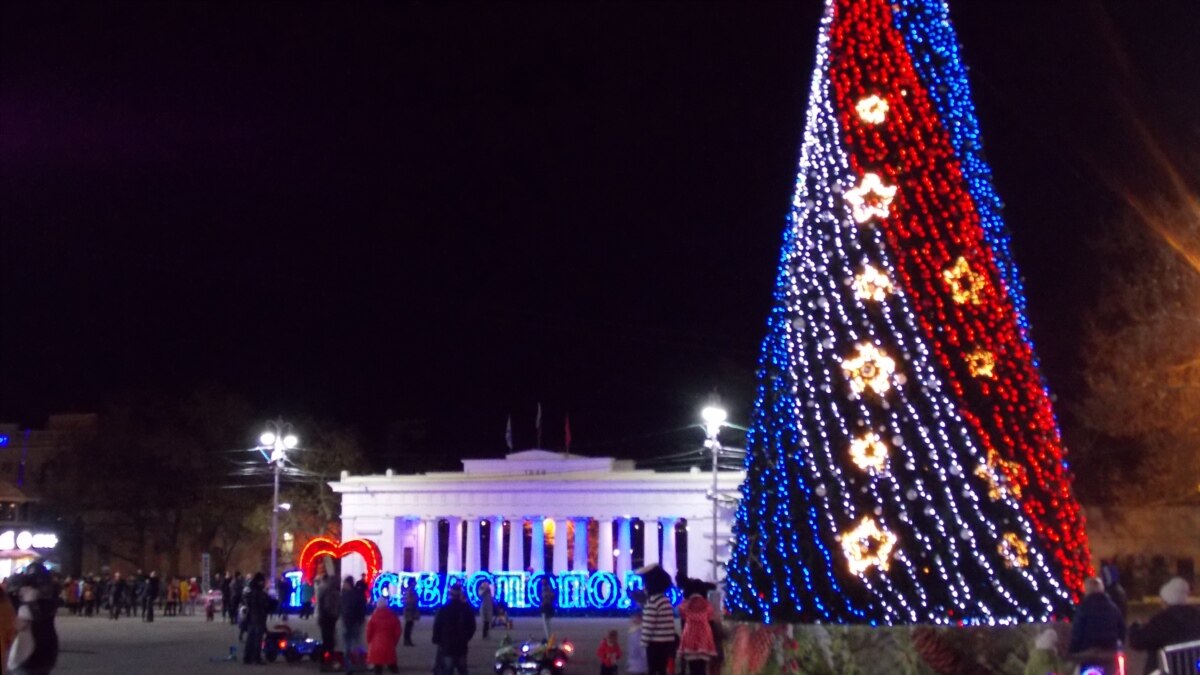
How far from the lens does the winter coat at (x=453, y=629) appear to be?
1856cm

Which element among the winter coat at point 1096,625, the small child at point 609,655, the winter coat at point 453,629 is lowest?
the small child at point 609,655

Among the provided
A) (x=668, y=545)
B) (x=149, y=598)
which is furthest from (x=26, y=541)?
(x=668, y=545)

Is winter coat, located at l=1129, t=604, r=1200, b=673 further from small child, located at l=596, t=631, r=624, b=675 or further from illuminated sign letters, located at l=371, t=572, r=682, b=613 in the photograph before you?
illuminated sign letters, located at l=371, t=572, r=682, b=613

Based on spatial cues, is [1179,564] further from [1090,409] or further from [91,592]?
[91,592]

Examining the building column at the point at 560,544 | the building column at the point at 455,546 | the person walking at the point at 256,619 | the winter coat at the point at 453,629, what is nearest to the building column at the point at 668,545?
the building column at the point at 560,544

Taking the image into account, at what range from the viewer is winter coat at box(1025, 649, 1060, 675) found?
38.7ft

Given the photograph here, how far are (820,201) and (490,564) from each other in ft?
161

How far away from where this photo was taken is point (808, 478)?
49.6 feet

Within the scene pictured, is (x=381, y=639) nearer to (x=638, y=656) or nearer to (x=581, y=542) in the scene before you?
(x=638, y=656)

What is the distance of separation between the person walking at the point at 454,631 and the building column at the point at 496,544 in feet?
139

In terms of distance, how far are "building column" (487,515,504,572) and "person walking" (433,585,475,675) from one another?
139 feet

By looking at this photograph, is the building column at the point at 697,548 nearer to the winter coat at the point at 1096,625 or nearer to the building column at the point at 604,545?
the building column at the point at 604,545

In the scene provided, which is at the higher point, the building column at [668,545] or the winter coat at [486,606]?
the building column at [668,545]

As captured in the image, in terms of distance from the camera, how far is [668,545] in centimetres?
6047
